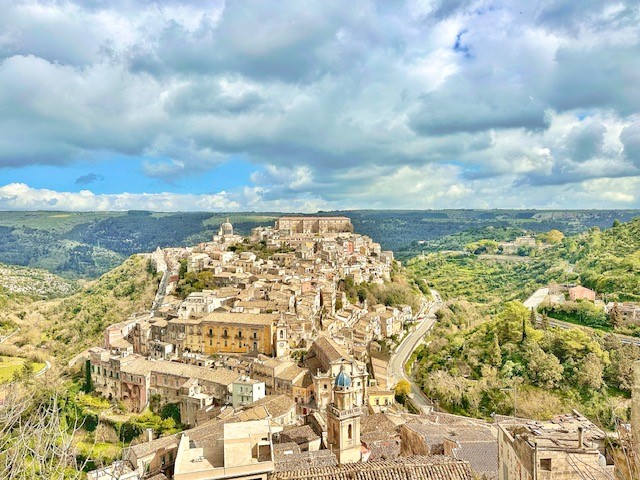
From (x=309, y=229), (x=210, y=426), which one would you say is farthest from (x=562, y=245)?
(x=210, y=426)

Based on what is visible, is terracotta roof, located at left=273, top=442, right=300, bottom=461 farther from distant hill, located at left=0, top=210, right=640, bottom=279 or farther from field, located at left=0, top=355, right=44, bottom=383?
distant hill, located at left=0, top=210, right=640, bottom=279

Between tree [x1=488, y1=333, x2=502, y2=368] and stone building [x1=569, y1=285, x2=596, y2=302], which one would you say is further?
stone building [x1=569, y1=285, x2=596, y2=302]

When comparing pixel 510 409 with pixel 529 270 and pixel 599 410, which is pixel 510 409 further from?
pixel 529 270

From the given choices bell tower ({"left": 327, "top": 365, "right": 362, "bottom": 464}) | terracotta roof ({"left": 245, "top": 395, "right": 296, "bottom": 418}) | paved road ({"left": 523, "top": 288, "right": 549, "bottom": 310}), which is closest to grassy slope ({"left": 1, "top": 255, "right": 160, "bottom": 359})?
terracotta roof ({"left": 245, "top": 395, "right": 296, "bottom": 418})

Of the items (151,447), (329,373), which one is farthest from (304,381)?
(151,447)

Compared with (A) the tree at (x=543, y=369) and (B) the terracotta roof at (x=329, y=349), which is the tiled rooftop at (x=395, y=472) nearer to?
(B) the terracotta roof at (x=329, y=349)

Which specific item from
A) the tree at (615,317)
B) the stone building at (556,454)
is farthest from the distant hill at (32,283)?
the stone building at (556,454)
